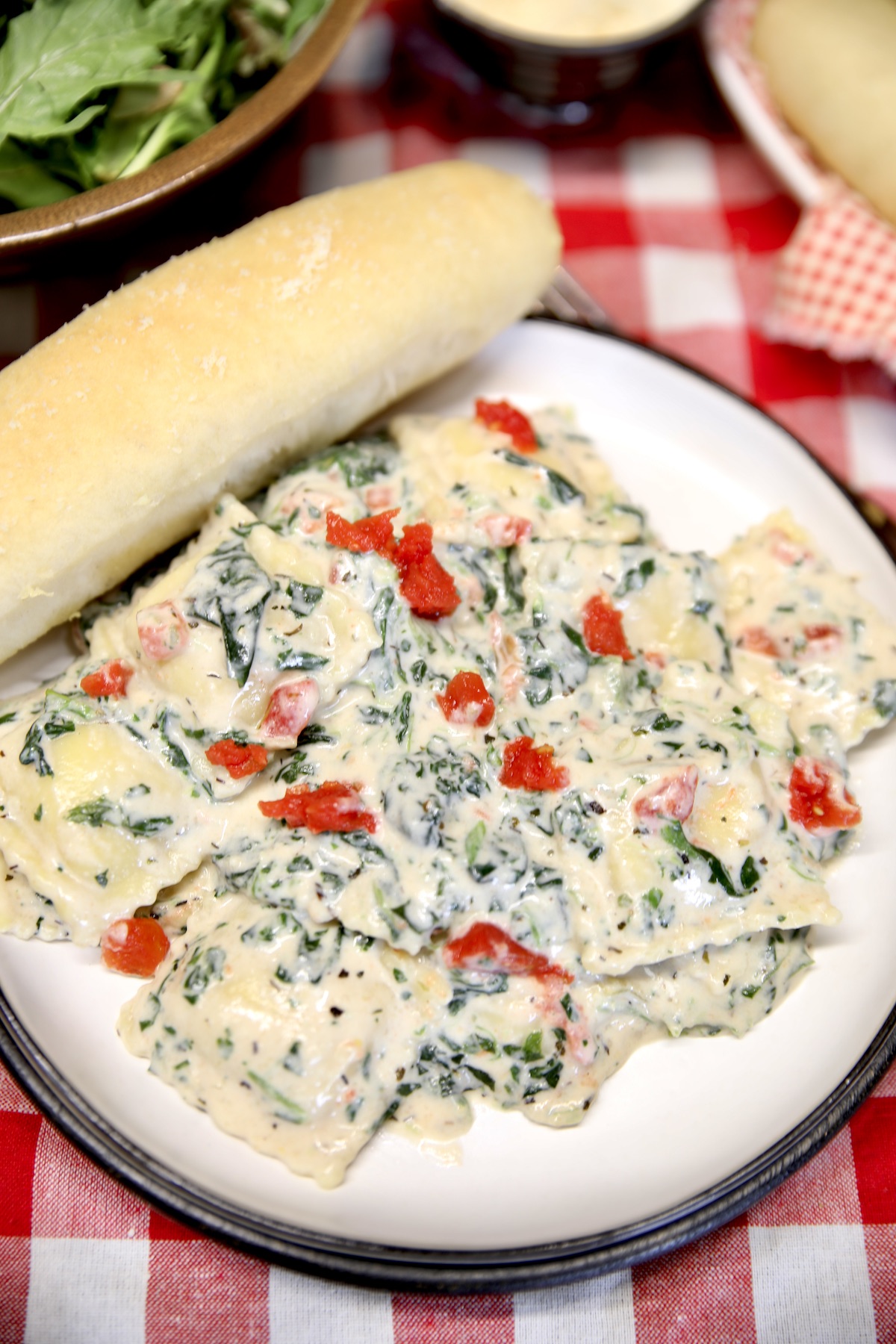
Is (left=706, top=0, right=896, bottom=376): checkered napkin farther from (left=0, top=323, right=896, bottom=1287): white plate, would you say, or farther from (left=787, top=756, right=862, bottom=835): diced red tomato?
(left=787, top=756, right=862, bottom=835): diced red tomato

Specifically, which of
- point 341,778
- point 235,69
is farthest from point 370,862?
point 235,69

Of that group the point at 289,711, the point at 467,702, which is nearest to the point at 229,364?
the point at 289,711

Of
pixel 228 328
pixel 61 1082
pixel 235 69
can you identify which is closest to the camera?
pixel 61 1082

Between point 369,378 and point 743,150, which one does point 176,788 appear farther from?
point 743,150

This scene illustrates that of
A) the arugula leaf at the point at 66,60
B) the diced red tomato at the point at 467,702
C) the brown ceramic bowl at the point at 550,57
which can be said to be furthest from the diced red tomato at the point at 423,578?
the brown ceramic bowl at the point at 550,57

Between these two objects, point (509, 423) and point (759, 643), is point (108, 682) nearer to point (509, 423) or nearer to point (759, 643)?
point (509, 423)

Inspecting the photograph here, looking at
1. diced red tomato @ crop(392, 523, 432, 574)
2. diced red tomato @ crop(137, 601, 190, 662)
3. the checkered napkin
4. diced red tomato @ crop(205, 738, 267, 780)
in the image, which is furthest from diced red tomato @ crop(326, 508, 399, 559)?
the checkered napkin
